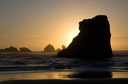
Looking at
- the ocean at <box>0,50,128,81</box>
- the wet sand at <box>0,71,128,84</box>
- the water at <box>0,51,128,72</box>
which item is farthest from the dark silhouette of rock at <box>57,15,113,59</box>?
the wet sand at <box>0,71,128,84</box>

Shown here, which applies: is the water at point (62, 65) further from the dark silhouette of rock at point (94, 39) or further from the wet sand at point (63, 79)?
the dark silhouette of rock at point (94, 39)

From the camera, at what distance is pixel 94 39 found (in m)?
88.3

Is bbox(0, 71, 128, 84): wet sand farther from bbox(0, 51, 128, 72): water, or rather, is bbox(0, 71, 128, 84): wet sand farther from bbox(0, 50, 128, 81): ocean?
bbox(0, 51, 128, 72): water

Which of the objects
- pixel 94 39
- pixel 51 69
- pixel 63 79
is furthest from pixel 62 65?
pixel 94 39

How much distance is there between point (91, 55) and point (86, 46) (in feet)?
10.1

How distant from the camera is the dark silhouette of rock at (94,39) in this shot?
87.7 metres

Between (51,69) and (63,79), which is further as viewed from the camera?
(51,69)

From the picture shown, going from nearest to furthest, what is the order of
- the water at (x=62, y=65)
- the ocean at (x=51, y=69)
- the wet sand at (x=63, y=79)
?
the wet sand at (x=63, y=79)
the ocean at (x=51, y=69)
the water at (x=62, y=65)

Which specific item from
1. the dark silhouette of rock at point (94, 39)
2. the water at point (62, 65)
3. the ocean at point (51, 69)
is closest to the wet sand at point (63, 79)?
the ocean at point (51, 69)

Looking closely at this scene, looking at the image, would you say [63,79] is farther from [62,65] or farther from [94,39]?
[94,39]

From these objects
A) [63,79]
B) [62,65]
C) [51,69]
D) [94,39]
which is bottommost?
[63,79]

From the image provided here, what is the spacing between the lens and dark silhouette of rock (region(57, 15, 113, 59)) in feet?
288

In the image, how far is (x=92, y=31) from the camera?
290 ft

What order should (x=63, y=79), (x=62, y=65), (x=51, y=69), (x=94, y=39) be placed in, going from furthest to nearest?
(x=94, y=39), (x=62, y=65), (x=51, y=69), (x=63, y=79)
